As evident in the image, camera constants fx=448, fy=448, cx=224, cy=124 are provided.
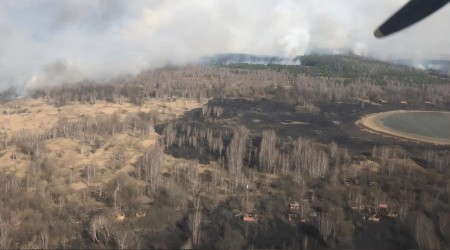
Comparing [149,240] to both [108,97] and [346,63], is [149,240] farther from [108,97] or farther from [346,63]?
[346,63]

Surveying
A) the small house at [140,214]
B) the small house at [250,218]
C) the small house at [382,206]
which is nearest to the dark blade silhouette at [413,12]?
the small house at [250,218]

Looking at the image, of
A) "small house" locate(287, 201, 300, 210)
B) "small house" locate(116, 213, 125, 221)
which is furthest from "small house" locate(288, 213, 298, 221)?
"small house" locate(116, 213, 125, 221)

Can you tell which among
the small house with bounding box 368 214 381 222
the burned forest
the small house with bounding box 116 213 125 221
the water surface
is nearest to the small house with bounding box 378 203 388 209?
the burned forest

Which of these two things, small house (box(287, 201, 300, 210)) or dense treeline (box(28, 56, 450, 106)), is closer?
small house (box(287, 201, 300, 210))

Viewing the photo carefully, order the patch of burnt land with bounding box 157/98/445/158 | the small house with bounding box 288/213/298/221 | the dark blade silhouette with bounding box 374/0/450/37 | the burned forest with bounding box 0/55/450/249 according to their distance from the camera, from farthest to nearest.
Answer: the patch of burnt land with bounding box 157/98/445/158 < the small house with bounding box 288/213/298/221 < the burned forest with bounding box 0/55/450/249 < the dark blade silhouette with bounding box 374/0/450/37

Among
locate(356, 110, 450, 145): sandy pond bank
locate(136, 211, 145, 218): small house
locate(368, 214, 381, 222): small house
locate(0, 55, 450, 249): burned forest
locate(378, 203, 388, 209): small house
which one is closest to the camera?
locate(0, 55, 450, 249): burned forest

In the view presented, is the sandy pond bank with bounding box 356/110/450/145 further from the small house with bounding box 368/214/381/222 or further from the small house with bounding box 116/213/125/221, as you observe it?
the small house with bounding box 116/213/125/221

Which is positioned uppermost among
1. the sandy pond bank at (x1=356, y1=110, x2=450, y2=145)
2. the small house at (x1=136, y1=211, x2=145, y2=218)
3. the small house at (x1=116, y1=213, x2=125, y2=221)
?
the sandy pond bank at (x1=356, y1=110, x2=450, y2=145)

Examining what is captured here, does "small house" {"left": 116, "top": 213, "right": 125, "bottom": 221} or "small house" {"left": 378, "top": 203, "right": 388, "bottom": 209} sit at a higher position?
"small house" {"left": 378, "top": 203, "right": 388, "bottom": 209}
